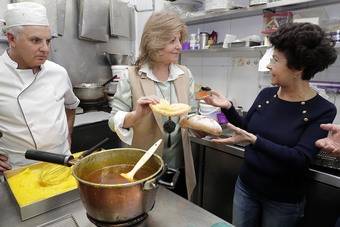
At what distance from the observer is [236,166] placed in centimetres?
169

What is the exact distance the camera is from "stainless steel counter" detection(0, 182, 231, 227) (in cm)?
72

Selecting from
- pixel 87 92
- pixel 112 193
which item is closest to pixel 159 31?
pixel 112 193

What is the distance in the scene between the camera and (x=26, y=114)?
1254 mm

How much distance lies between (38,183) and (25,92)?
0.65 m

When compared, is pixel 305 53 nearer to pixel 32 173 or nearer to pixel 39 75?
pixel 32 173


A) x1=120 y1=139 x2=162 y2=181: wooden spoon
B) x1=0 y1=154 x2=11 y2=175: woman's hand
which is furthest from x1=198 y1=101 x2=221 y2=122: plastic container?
x1=0 y1=154 x2=11 y2=175: woman's hand

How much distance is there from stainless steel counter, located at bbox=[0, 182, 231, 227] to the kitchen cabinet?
0.80m

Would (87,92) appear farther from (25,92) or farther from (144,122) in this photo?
(144,122)

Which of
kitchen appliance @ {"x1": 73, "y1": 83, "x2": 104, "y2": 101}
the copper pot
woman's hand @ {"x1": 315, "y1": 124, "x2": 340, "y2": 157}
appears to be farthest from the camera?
kitchen appliance @ {"x1": 73, "y1": 83, "x2": 104, "y2": 101}

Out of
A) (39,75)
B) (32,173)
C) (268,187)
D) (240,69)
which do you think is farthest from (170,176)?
(240,69)

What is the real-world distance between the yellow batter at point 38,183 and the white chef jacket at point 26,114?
1.34 ft

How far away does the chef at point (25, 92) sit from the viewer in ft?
4.05

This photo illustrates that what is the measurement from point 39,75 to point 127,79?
0.53m

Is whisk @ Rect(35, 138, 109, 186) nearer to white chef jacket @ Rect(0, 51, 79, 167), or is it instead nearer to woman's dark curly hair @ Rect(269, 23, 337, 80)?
white chef jacket @ Rect(0, 51, 79, 167)
